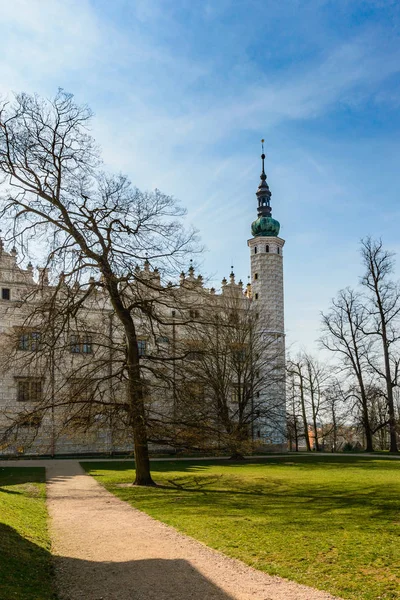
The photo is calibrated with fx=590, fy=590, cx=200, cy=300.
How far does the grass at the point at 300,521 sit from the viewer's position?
7215 mm

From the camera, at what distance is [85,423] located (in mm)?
16531

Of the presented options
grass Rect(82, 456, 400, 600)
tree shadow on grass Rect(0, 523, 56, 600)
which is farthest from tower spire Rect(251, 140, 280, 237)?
tree shadow on grass Rect(0, 523, 56, 600)

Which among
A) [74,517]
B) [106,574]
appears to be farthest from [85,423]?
[106,574]

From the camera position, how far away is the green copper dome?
48.2 metres

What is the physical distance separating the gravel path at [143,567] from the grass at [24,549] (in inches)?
8.8

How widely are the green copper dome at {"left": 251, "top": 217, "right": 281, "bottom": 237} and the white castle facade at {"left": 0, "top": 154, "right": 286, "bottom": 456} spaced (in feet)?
0.27

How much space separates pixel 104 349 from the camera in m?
21.9

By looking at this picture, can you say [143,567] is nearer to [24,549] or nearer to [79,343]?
[24,549]

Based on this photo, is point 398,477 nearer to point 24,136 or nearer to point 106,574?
point 106,574

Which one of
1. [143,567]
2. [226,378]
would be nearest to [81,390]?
[143,567]

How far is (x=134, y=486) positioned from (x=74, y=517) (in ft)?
19.1

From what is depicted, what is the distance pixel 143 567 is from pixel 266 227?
4188cm

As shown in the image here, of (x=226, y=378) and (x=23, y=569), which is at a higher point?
(x=226, y=378)

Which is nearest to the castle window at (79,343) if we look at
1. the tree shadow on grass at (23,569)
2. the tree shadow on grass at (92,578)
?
the tree shadow on grass at (23,569)
